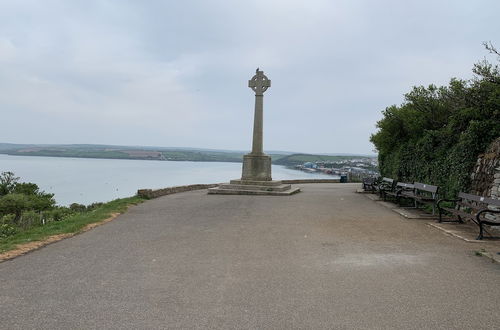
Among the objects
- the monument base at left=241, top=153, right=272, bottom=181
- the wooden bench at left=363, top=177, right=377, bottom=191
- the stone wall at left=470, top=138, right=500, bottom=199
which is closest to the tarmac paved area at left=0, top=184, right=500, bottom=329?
the stone wall at left=470, top=138, right=500, bottom=199

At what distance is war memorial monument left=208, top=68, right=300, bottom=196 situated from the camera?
16.5 m

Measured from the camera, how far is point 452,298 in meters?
4.08

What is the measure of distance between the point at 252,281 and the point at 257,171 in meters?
13.2

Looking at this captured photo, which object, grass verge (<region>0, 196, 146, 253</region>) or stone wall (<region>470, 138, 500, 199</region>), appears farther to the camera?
stone wall (<region>470, 138, 500, 199</region>)

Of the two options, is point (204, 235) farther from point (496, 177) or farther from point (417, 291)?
point (496, 177)

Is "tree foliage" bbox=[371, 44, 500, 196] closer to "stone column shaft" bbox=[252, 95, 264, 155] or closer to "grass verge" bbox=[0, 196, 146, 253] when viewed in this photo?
"stone column shaft" bbox=[252, 95, 264, 155]

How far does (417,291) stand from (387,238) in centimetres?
307

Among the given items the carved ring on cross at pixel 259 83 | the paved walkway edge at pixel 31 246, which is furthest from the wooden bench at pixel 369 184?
the paved walkway edge at pixel 31 246

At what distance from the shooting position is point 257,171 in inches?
701

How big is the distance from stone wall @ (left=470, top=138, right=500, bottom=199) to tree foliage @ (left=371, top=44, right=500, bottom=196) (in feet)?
1.11

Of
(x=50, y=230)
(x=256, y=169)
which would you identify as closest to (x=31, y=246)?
(x=50, y=230)

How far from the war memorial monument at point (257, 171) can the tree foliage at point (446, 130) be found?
510 cm

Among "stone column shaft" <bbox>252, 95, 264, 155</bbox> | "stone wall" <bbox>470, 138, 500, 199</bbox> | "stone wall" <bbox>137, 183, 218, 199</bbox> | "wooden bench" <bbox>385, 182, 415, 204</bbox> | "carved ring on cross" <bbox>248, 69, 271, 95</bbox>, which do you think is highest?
A: "carved ring on cross" <bbox>248, 69, 271, 95</bbox>

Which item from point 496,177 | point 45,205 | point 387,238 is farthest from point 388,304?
point 45,205
